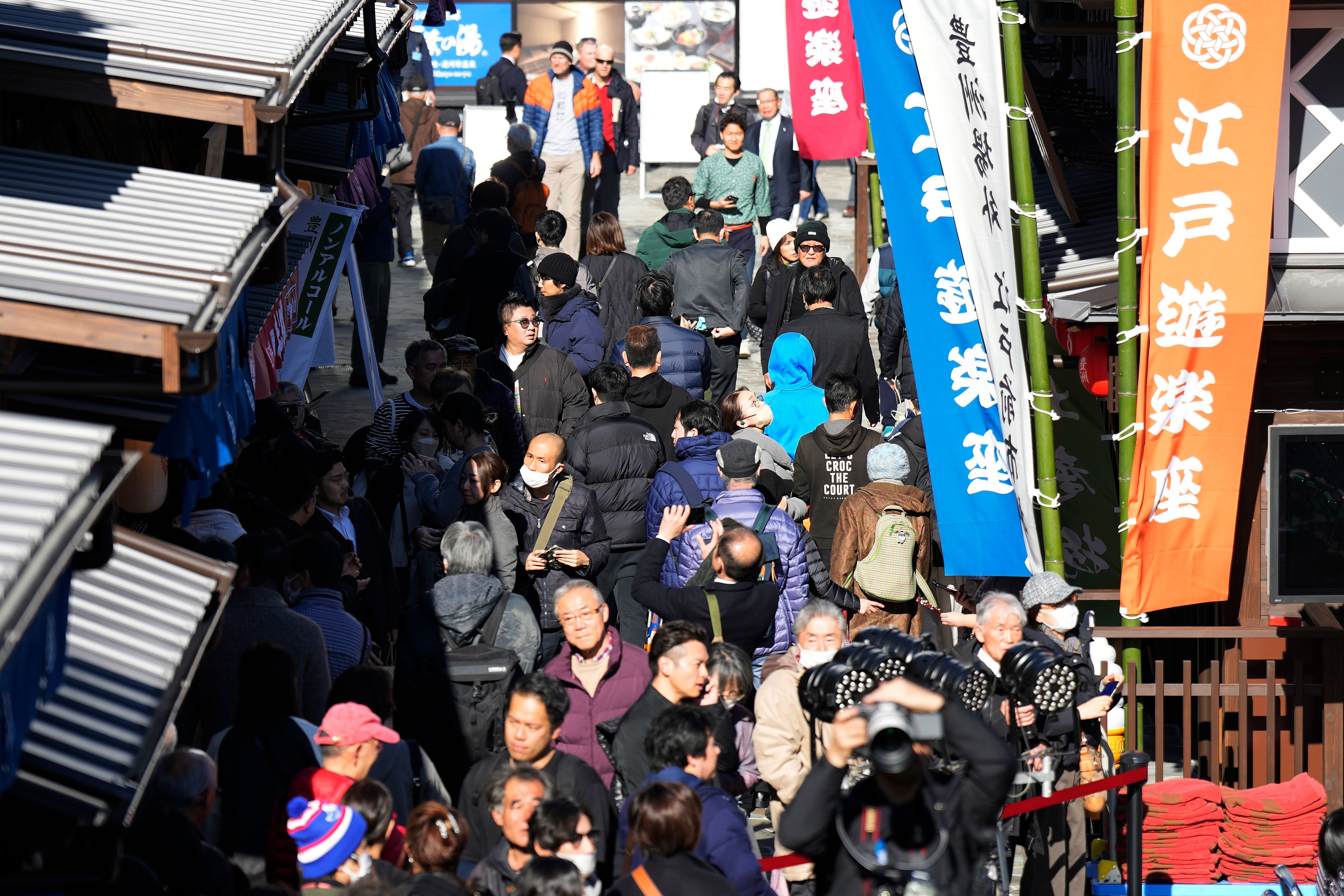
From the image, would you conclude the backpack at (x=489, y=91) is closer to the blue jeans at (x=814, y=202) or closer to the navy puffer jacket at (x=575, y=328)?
the blue jeans at (x=814, y=202)

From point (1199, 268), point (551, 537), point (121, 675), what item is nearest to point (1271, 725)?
point (1199, 268)

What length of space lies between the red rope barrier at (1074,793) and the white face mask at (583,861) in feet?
4.41

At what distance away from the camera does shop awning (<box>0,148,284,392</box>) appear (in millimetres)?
4359

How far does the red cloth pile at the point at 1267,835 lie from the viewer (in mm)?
8398

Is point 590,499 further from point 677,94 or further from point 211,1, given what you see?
point 677,94

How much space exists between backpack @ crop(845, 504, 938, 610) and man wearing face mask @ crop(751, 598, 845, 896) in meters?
1.62

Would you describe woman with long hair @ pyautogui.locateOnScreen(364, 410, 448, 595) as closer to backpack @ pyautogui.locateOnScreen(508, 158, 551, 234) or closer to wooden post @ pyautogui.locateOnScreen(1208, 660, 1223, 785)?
wooden post @ pyautogui.locateOnScreen(1208, 660, 1223, 785)

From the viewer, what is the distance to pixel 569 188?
18.6 m

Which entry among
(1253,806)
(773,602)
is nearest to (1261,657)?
(1253,806)

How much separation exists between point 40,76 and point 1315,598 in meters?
7.59

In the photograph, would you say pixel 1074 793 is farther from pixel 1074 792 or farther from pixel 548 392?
pixel 548 392

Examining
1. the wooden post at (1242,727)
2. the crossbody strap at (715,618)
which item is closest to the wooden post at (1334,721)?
the wooden post at (1242,727)

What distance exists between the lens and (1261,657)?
9281 millimetres

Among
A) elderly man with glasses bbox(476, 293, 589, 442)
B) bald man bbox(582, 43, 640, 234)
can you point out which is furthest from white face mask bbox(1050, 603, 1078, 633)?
bald man bbox(582, 43, 640, 234)
